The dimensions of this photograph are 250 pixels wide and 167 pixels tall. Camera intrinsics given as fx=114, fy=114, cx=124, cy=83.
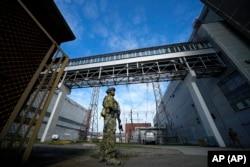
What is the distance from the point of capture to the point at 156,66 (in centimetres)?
1352

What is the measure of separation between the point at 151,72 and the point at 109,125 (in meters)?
11.0

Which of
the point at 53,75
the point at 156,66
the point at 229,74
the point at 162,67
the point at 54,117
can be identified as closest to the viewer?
the point at 53,75

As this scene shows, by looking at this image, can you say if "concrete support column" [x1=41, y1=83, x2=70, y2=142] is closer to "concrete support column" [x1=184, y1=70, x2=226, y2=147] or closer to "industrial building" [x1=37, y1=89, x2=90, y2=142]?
"industrial building" [x1=37, y1=89, x2=90, y2=142]

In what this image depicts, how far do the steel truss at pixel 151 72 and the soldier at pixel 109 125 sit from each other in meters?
9.80

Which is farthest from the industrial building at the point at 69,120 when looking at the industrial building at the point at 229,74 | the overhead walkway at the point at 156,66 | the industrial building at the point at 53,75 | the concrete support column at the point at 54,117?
the industrial building at the point at 229,74

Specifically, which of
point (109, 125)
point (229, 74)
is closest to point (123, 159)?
point (109, 125)

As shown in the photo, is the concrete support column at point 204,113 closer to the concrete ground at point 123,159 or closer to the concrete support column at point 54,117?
the concrete ground at point 123,159

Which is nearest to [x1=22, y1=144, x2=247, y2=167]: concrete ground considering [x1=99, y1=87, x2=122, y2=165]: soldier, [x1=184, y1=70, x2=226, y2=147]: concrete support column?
[x1=99, y1=87, x2=122, y2=165]: soldier

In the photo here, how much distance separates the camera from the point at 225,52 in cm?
994

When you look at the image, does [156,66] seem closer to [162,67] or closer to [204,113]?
[162,67]

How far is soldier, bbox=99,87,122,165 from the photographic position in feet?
8.63

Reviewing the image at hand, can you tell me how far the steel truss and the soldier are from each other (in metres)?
9.80

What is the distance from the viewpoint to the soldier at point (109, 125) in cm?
263

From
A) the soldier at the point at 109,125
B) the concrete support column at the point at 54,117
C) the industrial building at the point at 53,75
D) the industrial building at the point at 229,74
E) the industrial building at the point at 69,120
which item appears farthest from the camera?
the industrial building at the point at 69,120
